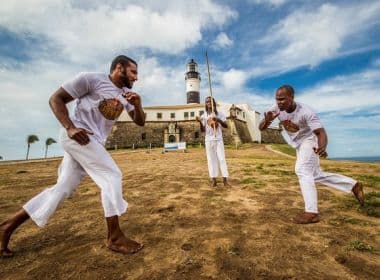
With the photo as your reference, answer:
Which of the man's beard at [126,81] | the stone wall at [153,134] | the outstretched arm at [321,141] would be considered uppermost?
the stone wall at [153,134]

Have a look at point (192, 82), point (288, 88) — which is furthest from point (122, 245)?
point (192, 82)

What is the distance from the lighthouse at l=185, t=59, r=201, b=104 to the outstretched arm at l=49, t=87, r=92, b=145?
58118 mm

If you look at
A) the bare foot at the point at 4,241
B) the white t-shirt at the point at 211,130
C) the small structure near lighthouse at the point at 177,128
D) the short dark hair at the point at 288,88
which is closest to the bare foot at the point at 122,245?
the bare foot at the point at 4,241

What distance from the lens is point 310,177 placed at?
400 centimetres

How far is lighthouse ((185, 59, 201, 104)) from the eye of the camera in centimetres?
6056

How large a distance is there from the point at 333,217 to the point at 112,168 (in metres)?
3.51

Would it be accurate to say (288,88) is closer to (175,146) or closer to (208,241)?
(208,241)

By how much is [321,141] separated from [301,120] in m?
0.47

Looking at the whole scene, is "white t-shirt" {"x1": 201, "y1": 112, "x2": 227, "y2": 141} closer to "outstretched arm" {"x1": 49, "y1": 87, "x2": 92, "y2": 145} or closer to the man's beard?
the man's beard

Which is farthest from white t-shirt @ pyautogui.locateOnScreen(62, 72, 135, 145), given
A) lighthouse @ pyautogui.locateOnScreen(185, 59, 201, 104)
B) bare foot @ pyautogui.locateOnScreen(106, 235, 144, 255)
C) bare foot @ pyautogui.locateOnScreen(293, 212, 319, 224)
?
lighthouse @ pyautogui.locateOnScreen(185, 59, 201, 104)

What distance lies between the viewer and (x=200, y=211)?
14.0ft

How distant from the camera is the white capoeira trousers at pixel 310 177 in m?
3.87

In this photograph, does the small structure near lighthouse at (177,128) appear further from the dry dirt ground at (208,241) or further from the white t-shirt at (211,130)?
the dry dirt ground at (208,241)

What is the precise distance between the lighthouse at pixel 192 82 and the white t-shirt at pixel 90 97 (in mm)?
57889
